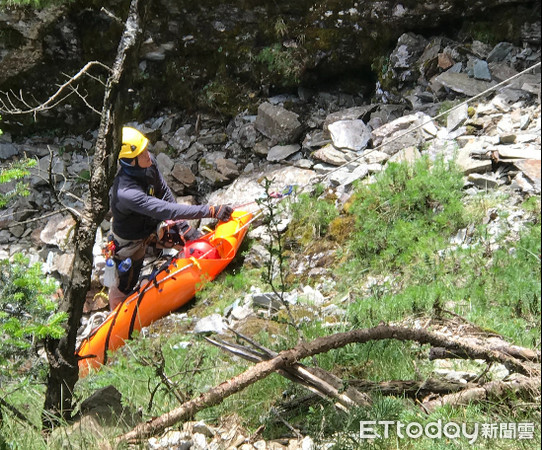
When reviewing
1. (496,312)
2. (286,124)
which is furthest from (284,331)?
(286,124)

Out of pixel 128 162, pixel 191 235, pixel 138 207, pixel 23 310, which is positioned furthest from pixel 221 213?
pixel 23 310

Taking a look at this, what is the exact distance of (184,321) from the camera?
578cm

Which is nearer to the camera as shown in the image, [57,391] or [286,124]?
[57,391]

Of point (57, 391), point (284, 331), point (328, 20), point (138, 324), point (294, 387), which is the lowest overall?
point (138, 324)

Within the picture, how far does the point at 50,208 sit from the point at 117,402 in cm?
625

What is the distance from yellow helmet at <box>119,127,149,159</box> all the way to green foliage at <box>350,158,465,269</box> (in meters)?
2.19

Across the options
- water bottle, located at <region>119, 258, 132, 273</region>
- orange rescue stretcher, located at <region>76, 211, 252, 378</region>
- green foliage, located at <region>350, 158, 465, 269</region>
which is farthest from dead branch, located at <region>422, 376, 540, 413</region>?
water bottle, located at <region>119, 258, 132, 273</region>

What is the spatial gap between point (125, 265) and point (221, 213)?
1.19 metres

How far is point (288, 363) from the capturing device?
266 cm

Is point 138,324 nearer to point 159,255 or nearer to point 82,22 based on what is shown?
point 159,255

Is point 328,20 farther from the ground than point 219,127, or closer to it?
farther from the ground

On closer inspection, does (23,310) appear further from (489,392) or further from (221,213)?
(221,213)

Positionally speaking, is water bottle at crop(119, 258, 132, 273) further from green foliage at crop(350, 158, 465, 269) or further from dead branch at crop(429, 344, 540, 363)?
dead branch at crop(429, 344, 540, 363)

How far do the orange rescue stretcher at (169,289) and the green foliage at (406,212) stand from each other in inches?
53.9
